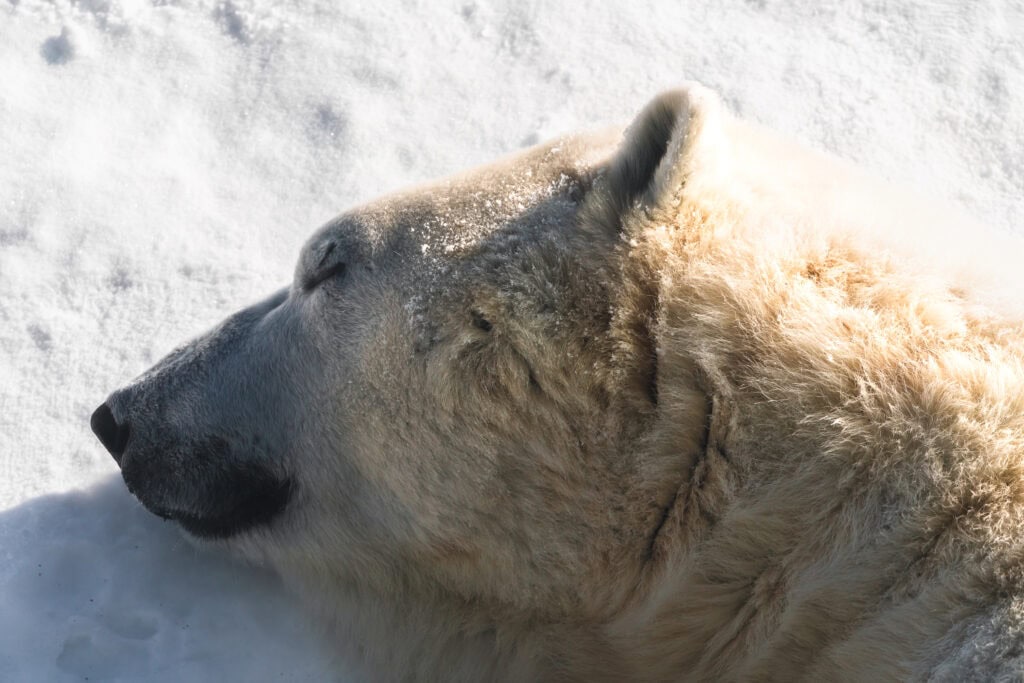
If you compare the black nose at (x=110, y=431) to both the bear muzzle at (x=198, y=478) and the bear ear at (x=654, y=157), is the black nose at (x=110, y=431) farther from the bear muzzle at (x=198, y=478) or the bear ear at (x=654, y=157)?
the bear ear at (x=654, y=157)

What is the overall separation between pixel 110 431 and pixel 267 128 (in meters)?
1.97

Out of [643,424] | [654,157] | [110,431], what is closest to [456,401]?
[643,424]

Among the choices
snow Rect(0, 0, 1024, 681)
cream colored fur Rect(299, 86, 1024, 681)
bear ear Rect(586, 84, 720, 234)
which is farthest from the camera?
snow Rect(0, 0, 1024, 681)

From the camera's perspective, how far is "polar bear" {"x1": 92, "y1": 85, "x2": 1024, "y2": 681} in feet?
9.09

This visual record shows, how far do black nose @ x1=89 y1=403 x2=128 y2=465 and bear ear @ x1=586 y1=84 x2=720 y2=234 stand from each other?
68.9 inches

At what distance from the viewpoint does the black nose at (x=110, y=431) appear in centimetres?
372

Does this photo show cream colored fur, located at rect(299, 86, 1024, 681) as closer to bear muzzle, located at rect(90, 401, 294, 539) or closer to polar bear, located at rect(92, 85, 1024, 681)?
polar bear, located at rect(92, 85, 1024, 681)

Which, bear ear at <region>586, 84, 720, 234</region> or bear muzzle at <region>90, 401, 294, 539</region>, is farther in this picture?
bear muzzle at <region>90, 401, 294, 539</region>

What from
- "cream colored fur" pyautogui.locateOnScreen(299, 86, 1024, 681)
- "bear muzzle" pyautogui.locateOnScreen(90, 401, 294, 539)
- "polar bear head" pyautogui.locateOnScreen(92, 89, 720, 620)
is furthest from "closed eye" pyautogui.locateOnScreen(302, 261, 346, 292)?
"cream colored fur" pyautogui.locateOnScreen(299, 86, 1024, 681)

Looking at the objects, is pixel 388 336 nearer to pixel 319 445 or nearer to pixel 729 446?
pixel 319 445

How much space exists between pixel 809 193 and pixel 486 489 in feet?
4.26

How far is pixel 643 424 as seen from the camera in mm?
2996

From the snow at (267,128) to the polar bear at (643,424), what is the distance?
476 millimetres

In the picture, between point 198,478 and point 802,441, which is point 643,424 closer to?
point 802,441
